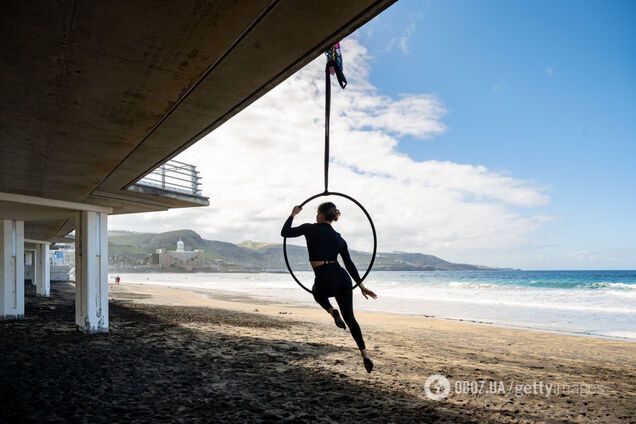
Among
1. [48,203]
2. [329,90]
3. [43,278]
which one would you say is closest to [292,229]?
[329,90]

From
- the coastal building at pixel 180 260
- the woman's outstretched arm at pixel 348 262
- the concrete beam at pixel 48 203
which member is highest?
the concrete beam at pixel 48 203

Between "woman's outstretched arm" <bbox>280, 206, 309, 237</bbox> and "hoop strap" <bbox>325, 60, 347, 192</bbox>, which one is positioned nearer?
"hoop strap" <bbox>325, 60, 347, 192</bbox>

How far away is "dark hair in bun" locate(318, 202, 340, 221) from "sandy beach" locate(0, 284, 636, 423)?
8.25ft

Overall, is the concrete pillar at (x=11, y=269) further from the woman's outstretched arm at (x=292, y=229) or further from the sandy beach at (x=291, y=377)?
the woman's outstretched arm at (x=292, y=229)

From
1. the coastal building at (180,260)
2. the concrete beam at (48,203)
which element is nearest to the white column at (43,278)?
the concrete beam at (48,203)

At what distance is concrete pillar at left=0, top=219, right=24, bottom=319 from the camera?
15.2 m

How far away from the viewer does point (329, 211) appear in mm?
6461

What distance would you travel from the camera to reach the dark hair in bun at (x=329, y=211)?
21.2 feet

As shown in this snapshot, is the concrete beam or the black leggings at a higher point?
the concrete beam

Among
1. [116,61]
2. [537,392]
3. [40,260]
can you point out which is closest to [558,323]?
[537,392]

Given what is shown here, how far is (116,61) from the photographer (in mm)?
4574

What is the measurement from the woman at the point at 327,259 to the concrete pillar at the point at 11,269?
12.6 meters

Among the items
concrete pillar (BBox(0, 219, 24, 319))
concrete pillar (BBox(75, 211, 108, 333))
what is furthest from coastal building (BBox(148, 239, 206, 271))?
concrete pillar (BBox(75, 211, 108, 333))

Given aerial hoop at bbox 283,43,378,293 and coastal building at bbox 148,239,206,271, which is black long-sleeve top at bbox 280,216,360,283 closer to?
aerial hoop at bbox 283,43,378,293
